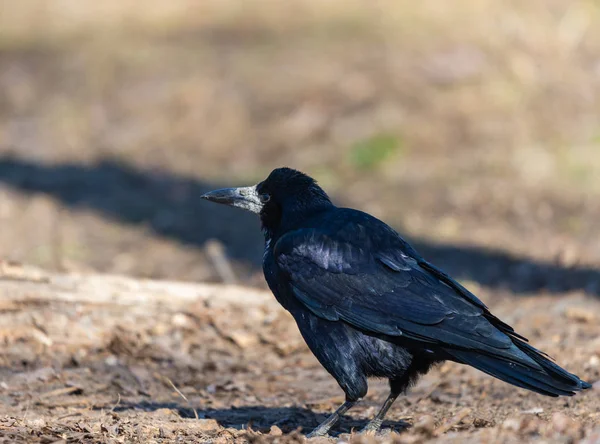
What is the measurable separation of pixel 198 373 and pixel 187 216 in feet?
15.3

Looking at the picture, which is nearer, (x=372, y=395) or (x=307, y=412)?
(x=307, y=412)

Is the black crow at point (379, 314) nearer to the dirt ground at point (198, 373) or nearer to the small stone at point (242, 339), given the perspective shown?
the dirt ground at point (198, 373)

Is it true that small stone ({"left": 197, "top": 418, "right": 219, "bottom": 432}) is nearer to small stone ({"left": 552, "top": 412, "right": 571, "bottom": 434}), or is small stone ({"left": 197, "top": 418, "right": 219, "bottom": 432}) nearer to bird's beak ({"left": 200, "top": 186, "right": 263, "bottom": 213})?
bird's beak ({"left": 200, "top": 186, "right": 263, "bottom": 213})

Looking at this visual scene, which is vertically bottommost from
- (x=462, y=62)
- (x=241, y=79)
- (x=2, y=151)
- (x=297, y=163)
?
(x=2, y=151)

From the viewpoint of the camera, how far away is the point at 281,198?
5402 millimetres

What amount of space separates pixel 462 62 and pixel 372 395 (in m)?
8.65

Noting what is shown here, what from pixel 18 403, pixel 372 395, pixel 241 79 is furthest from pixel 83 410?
pixel 241 79

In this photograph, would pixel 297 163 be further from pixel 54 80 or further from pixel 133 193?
pixel 54 80

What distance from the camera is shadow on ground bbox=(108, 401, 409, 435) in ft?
16.7

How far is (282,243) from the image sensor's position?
5.00 m

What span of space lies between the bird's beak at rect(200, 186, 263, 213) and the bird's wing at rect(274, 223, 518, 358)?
56cm

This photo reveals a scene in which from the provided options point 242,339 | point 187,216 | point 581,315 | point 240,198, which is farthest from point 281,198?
point 187,216

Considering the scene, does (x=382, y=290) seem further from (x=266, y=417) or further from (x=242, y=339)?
(x=242, y=339)

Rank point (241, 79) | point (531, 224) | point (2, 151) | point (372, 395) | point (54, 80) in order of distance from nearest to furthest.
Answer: point (372, 395) → point (531, 224) → point (2, 151) → point (241, 79) → point (54, 80)
